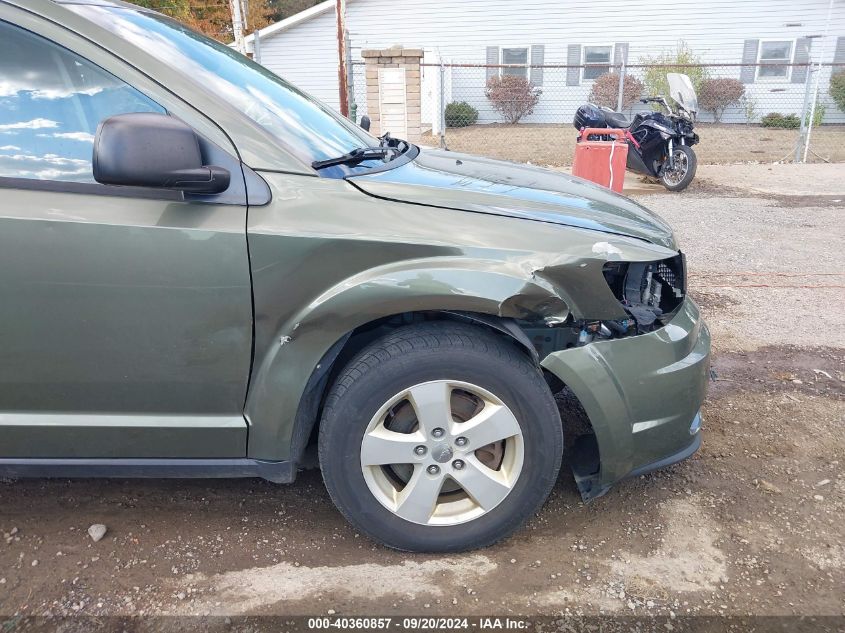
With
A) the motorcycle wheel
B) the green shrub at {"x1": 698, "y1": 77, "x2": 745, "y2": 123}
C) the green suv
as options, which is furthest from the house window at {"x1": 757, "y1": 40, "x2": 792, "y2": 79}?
the green suv

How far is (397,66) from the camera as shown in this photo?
483 inches

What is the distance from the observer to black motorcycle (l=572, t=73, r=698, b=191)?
1008 centimetres

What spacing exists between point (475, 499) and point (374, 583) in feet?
1.53

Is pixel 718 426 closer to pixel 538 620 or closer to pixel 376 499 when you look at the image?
pixel 538 620

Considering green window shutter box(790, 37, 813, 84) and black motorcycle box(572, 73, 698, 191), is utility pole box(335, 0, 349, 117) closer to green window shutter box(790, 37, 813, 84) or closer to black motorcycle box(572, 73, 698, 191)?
black motorcycle box(572, 73, 698, 191)

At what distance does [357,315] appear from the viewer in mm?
2164

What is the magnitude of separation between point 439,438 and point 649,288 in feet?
3.76

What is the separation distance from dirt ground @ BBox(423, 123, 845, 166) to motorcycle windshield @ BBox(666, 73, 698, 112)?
2.73 meters

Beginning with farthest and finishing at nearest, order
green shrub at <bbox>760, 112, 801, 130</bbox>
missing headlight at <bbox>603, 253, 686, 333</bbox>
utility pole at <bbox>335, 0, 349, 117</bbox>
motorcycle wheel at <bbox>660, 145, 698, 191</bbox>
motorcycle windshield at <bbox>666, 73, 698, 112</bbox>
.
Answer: green shrub at <bbox>760, 112, 801, 130</bbox> < motorcycle windshield at <bbox>666, 73, 698, 112</bbox> < motorcycle wheel at <bbox>660, 145, 698, 191</bbox> < utility pole at <bbox>335, 0, 349, 117</bbox> < missing headlight at <bbox>603, 253, 686, 333</bbox>

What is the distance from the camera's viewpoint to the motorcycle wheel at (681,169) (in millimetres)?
9992

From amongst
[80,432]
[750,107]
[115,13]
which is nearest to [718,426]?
[80,432]

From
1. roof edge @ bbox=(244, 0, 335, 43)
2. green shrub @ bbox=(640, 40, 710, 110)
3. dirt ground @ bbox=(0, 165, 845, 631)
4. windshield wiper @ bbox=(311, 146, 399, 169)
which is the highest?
roof edge @ bbox=(244, 0, 335, 43)

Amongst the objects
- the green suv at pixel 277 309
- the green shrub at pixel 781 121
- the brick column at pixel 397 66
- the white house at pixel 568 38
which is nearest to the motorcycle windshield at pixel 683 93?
the brick column at pixel 397 66

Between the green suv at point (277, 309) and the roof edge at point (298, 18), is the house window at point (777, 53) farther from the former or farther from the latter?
the green suv at point (277, 309)
